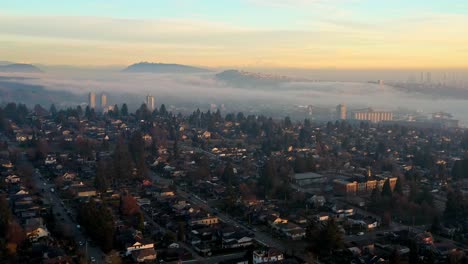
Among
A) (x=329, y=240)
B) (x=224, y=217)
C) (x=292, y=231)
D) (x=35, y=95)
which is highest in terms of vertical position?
(x=35, y=95)

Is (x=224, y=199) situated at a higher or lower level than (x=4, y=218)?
lower

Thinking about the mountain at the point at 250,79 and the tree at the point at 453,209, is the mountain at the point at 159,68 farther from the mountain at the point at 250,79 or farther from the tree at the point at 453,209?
the tree at the point at 453,209

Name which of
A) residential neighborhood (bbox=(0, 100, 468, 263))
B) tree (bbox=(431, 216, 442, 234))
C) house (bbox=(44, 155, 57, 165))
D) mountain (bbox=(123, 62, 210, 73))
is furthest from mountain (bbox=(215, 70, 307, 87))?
tree (bbox=(431, 216, 442, 234))

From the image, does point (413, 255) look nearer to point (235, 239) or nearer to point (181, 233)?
point (235, 239)

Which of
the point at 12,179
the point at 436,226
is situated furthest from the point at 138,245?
the point at 12,179

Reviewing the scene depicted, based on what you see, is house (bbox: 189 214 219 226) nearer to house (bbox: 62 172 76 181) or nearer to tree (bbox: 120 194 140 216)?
tree (bbox: 120 194 140 216)

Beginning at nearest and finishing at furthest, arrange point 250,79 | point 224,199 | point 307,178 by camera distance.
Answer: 1. point 224,199
2. point 307,178
3. point 250,79

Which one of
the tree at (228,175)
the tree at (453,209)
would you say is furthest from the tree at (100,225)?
the tree at (453,209)

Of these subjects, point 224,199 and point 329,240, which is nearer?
point 329,240
